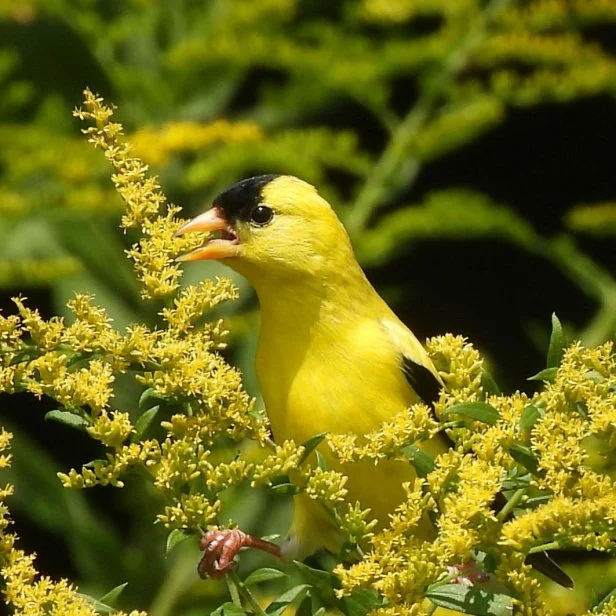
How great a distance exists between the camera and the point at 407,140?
2.82 meters

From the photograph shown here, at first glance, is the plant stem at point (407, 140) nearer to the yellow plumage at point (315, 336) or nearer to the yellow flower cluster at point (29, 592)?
the yellow plumage at point (315, 336)

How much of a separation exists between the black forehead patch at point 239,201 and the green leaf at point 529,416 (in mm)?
936

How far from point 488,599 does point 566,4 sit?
82.6 inches

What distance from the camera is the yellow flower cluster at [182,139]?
7.83 feet

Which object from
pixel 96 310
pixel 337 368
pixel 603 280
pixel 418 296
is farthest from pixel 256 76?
pixel 96 310

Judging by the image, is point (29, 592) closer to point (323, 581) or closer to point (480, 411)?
point (323, 581)

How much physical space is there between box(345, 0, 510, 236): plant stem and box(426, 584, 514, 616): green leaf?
5.86 ft

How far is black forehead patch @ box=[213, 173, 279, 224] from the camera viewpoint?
185cm

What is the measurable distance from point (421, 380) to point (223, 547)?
704 mm

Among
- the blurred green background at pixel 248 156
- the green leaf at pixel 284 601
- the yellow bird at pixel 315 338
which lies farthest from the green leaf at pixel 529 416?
the blurred green background at pixel 248 156

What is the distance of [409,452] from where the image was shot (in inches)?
40.6

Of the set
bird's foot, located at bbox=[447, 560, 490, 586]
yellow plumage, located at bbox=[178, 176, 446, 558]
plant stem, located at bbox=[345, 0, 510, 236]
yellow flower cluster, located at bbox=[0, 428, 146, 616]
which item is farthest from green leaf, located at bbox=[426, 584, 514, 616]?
plant stem, located at bbox=[345, 0, 510, 236]

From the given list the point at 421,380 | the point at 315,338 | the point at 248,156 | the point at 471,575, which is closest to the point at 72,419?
the point at 471,575

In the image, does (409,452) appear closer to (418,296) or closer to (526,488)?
(526,488)
